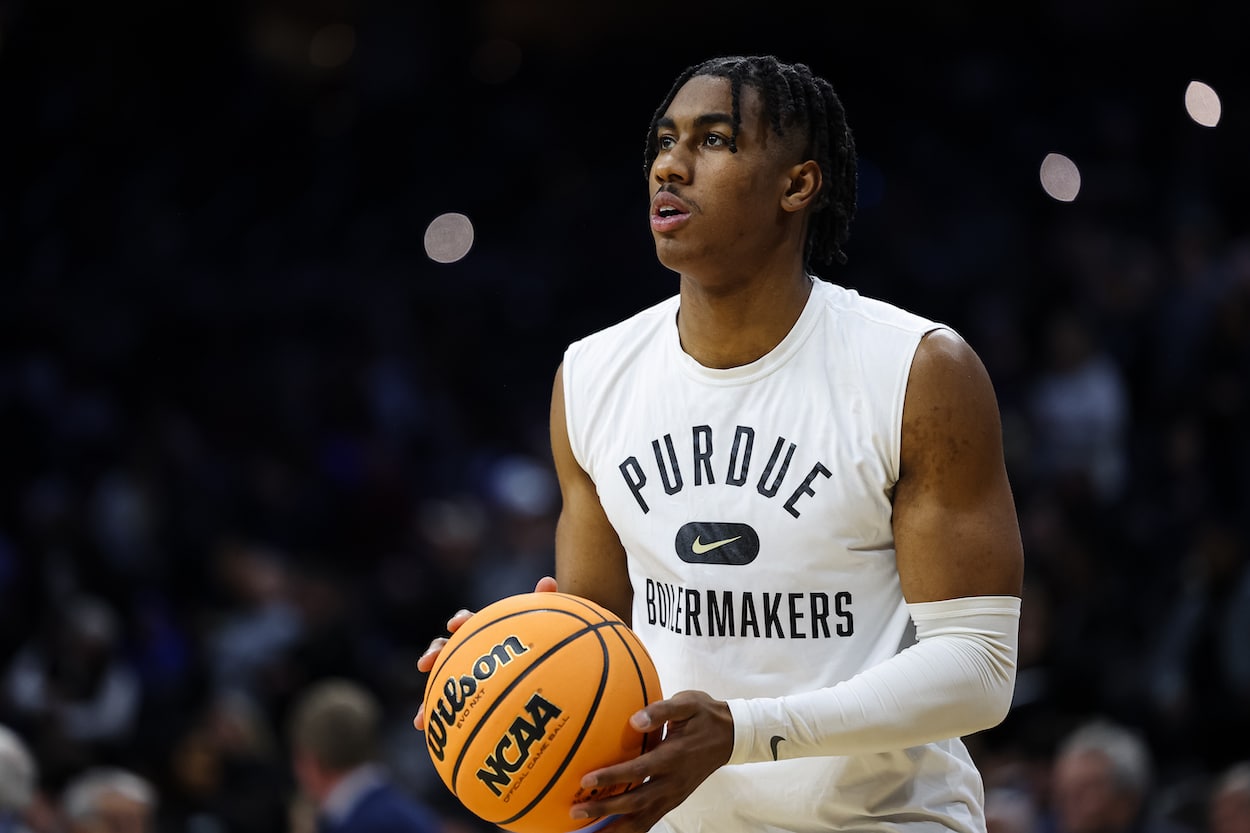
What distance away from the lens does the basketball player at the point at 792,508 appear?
269cm

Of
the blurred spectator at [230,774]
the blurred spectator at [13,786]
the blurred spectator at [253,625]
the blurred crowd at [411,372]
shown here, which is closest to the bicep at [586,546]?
the blurred crowd at [411,372]

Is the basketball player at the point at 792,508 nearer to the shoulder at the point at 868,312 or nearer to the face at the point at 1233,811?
the shoulder at the point at 868,312

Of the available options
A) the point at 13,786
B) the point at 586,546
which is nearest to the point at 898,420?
the point at 586,546

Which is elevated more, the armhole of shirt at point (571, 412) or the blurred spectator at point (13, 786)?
the armhole of shirt at point (571, 412)

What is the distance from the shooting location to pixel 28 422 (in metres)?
9.69

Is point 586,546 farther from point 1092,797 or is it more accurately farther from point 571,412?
point 1092,797

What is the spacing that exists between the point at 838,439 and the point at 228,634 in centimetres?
603

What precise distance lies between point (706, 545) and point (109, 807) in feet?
11.9

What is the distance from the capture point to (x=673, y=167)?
116 inches

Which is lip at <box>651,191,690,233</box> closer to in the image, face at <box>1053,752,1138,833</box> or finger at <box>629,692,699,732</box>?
finger at <box>629,692,699,732</box>

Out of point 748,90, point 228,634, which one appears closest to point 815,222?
point 748,90

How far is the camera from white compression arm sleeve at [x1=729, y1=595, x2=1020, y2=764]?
263 centimetres

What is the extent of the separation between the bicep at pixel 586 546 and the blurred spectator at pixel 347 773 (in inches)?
79.7

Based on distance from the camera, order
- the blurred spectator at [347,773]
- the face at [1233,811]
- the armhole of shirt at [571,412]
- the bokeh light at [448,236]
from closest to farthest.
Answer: the armhole of shirt at [571,412]
the blurred spectator at [347,773]
the face at [1233,811]
the bokeh light at [448,236]
